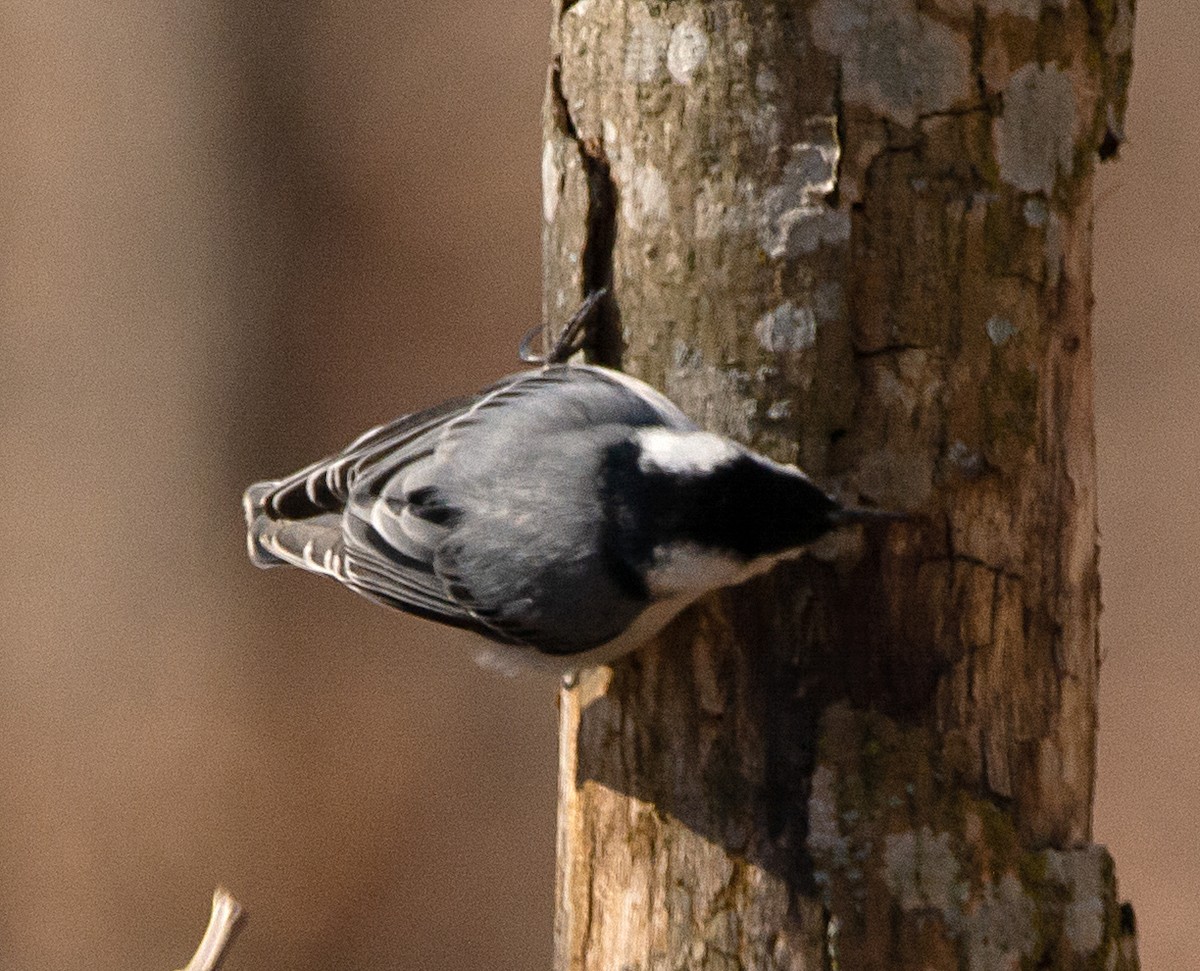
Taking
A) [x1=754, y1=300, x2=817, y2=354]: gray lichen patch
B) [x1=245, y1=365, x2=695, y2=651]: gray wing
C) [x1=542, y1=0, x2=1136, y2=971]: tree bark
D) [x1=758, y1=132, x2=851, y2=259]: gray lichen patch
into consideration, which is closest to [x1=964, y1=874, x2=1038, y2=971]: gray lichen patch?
[x1=542, y1=0, x2=1136, y2=971]: tree bark

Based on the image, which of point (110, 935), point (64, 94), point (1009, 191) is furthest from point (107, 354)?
point (1009, 191)

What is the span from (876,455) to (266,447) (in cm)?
273

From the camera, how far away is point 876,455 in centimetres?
167

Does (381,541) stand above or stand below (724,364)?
below

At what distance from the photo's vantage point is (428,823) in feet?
14.6

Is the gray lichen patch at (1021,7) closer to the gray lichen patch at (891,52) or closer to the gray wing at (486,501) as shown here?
the gray lichen patch at (891,52)

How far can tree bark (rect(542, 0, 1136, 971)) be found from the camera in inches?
65.2

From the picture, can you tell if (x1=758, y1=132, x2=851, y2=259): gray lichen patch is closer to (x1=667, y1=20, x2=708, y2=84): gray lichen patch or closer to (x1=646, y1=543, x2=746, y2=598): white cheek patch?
(x1=667, y1=20, x2=708, y2=84): gray lichen patch

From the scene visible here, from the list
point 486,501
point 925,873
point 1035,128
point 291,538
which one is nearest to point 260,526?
point 291,538

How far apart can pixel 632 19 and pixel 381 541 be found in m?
0.74

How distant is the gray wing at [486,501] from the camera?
1.75 metres

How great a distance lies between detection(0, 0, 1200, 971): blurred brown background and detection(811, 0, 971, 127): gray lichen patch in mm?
2329

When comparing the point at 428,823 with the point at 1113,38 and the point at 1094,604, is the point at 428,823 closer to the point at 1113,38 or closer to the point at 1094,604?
the point at 1094,604

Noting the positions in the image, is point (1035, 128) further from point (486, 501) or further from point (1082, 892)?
point (1082, 892)
